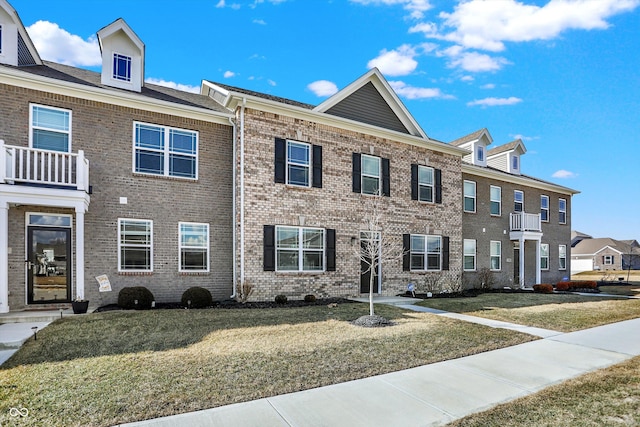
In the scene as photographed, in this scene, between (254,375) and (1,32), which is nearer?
(254,375)

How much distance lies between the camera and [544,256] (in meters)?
23.8

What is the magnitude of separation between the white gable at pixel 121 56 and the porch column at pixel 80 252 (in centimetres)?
460

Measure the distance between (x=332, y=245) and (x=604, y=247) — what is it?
62425mm

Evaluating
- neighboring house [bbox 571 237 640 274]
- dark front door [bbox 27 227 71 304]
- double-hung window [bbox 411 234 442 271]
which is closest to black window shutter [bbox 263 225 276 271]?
dark front door [bbox 27 227 71 304]

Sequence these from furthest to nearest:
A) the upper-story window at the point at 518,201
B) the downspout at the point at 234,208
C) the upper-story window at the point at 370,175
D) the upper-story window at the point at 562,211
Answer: the upper-story window at the point at 562,211, the upper-story window at the point at 518,201, the upper-story window at the point at 370,175, the downspout at the point at 234,208

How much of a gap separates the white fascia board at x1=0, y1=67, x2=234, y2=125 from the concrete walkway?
9.99m

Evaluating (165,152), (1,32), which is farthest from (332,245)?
(1,32)

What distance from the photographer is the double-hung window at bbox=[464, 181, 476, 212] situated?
1967cm

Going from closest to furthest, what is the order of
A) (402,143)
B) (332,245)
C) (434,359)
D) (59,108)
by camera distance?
(434,359)
(59,108)
(332,245)
(402,143)

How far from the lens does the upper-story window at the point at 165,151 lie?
38.0ft

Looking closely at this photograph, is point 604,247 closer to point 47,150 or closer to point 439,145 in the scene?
point 439,145

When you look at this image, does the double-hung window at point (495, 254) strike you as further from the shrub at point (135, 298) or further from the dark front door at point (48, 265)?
the dark front door at point (48, 265)

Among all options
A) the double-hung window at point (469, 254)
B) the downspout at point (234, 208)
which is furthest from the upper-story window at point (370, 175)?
the double-hung window at point (469, 254)

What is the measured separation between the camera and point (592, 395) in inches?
187
